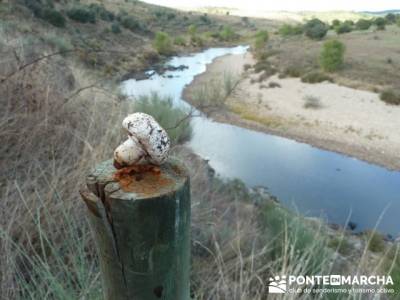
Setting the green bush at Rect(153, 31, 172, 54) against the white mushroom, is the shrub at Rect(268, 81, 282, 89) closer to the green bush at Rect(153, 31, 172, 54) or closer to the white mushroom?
the green bush at Rect(153, 31, 172, 54)

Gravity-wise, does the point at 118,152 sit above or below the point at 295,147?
above

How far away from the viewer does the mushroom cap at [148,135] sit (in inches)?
30.0

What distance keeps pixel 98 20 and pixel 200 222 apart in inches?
1339

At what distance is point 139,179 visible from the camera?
0.78 metres

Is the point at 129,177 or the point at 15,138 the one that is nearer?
the point at 129,177

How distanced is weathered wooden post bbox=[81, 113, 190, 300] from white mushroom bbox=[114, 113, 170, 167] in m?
0.03

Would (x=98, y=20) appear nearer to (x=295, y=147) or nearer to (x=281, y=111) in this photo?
(x=281, y=111)

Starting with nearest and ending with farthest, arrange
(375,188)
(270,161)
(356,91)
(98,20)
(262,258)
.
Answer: (262,258) → (375,188) → (270,161) → (356,91) → (98,20)

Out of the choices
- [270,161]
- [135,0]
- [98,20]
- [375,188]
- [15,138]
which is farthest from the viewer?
[135,0]

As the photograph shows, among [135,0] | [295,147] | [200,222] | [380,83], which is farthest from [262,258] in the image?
[135,0]

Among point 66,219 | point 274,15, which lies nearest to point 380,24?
point 66,219

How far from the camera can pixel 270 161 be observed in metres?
15.1

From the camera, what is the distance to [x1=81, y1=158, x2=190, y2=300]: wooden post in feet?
2.41

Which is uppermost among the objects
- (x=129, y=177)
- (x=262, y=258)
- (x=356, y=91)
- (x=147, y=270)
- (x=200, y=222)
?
(x=129, y=177)
